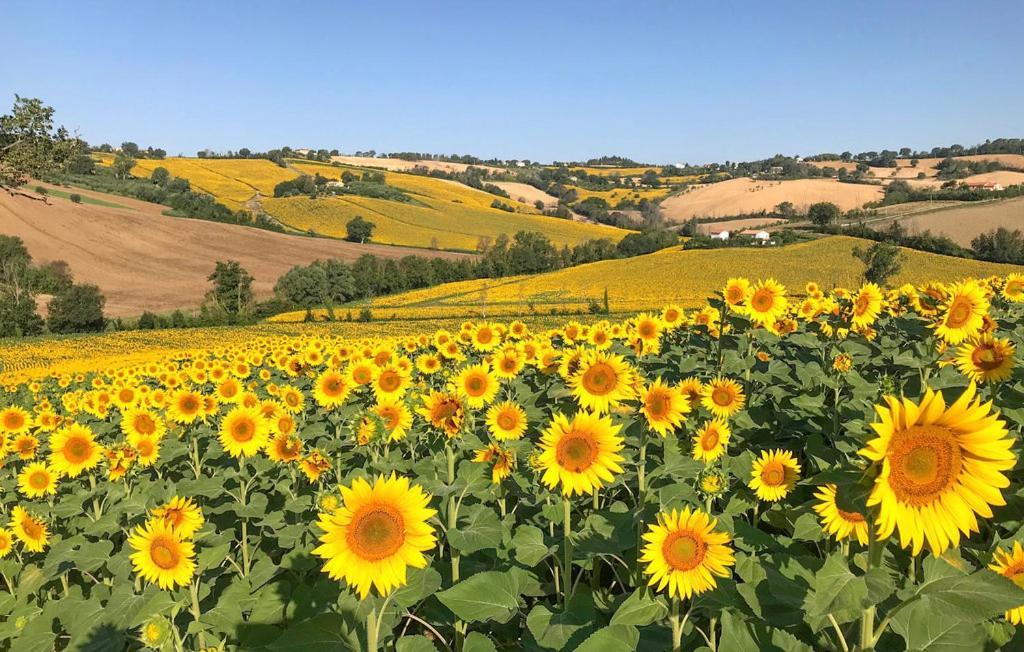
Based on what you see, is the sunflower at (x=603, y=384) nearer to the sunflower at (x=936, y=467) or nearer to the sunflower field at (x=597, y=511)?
the sunflower field at (x=597, y=511)

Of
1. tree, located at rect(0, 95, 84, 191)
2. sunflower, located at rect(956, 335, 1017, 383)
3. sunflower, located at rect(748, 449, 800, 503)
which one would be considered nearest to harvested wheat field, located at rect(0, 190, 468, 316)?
tree, located at rect(0, 95, 84, 191)

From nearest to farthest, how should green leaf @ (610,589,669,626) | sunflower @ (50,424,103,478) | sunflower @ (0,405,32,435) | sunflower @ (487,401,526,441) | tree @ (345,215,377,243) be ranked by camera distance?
1. green leaf @ (610,589,669,626)
2. sunflower @ (487,401,526,441)
3. sunflower @ (50,424,103,478)
4. sunflower @ (0,405,32,435)
5. tree @ (345,215,377,243)

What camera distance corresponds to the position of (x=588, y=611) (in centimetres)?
282

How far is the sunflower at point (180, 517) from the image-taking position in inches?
136

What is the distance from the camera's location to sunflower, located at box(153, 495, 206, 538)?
11.3ft

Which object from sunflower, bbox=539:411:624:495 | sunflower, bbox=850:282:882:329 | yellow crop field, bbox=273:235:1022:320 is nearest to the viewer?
sunflower, bbox=539:411:624:495

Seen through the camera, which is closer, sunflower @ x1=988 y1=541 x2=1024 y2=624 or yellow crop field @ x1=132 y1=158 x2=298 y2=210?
sunflower @ x1=988 y1=541 x2=1024 y2=624

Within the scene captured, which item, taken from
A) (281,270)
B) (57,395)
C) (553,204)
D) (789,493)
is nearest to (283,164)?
(553,204)

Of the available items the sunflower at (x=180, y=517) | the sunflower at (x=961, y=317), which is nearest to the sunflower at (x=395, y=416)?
the sunflower at (x=180, y=517)

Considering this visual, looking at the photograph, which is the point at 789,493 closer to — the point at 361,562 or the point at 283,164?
the point at 361,562

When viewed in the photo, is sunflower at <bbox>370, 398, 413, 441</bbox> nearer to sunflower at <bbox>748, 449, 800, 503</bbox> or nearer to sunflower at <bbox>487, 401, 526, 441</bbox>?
sunflower at <bbox>487, 401, 526, 441</bbox>

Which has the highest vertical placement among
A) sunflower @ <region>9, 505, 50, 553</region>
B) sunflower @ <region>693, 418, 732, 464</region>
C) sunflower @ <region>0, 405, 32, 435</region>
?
sunflower @ <region>693, 418, 732, 464</region>

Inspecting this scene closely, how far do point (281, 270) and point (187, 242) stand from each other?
63.8ft

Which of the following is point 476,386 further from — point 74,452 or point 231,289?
point 231,289
